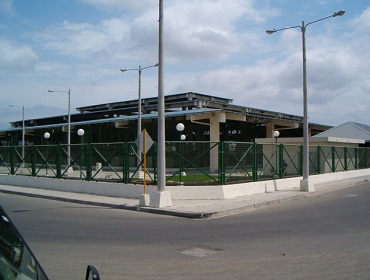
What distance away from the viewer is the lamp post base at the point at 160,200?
45.3ft

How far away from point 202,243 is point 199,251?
0.73 meters

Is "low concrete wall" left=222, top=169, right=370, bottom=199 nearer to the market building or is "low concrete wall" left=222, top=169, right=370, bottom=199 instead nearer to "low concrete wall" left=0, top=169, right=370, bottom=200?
"low concrete wall" left=0, top=169, right=370, bottom=200

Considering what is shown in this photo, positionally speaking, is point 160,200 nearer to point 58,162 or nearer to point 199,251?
point 199,251

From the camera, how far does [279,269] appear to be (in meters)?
6.55

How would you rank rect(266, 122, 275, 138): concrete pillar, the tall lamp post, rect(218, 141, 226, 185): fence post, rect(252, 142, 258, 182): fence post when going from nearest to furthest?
the tall lamp post → rect(218, 141, 226, 185): fence post → rect(252, 142, 258, 182): fence post → rect(266, 122, 275, 138): concrete pillar

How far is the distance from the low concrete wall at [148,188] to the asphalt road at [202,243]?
2.76 meters

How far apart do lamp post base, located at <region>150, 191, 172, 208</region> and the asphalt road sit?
824 mm

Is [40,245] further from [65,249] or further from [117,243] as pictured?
[117,243]

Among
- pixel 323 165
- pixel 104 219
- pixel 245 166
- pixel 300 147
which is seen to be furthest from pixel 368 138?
pixel 104 219

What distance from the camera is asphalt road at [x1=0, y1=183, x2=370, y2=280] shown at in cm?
650

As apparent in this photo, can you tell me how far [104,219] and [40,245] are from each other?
364cm

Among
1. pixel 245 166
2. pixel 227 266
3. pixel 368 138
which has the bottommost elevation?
pixel 227 266

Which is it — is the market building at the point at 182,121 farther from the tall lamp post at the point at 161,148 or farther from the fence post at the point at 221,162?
the tall lamp post at the point at 161,148

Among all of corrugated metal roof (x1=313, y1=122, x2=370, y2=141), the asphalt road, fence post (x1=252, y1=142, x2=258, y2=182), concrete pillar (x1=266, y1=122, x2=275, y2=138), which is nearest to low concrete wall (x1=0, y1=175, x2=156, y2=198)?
the asphalt road
